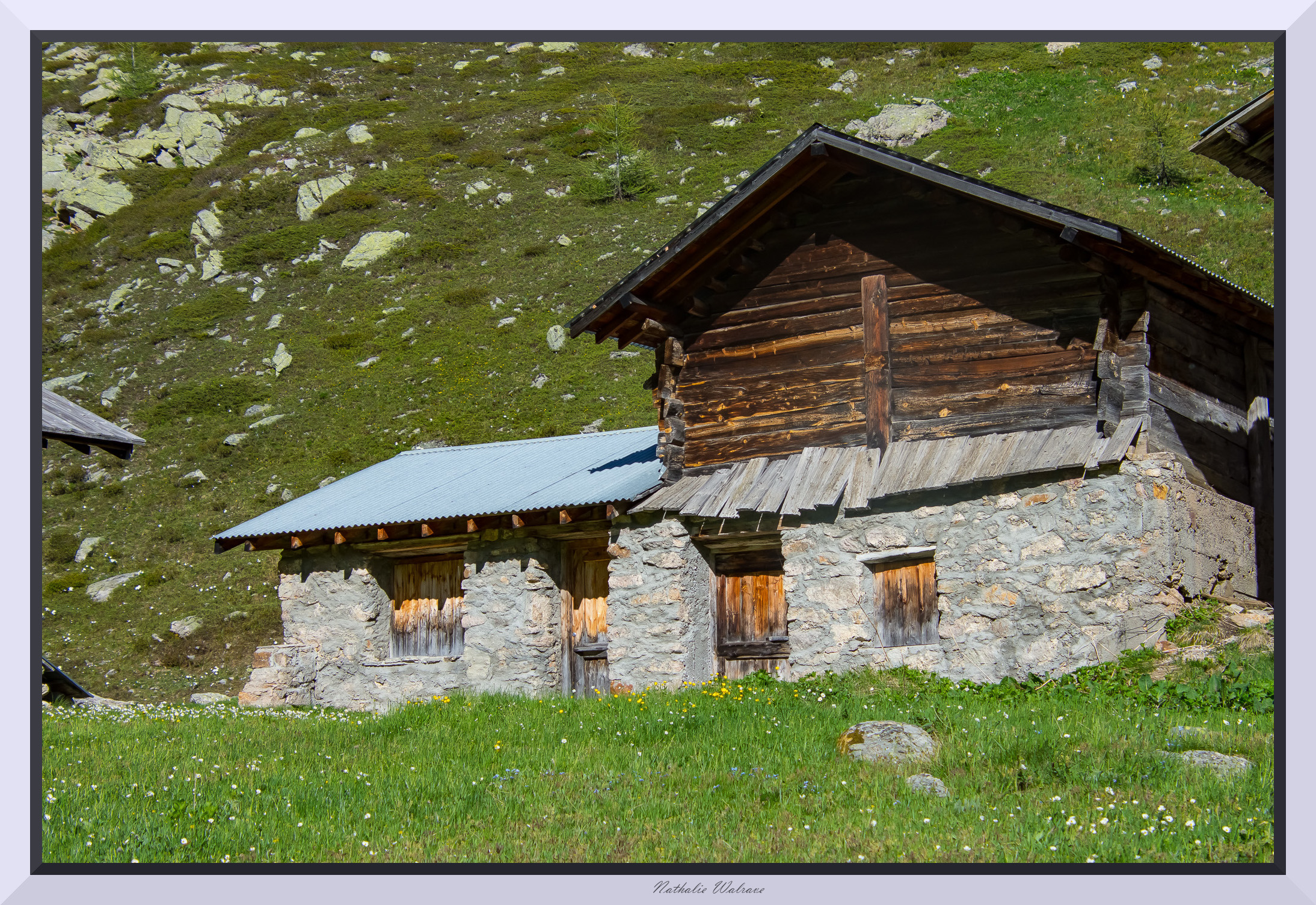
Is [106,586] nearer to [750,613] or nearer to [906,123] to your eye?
[750,613]

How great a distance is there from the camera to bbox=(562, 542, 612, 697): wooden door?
18312 millimetres

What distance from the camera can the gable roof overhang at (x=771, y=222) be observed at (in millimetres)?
13055

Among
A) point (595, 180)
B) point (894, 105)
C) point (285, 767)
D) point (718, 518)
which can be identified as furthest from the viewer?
point (595, 180)

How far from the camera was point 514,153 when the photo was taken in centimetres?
4481

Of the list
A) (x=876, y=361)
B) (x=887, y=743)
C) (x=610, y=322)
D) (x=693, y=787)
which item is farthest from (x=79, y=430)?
(x=876, y=361)

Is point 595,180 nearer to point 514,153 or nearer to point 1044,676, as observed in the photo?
point 514,153

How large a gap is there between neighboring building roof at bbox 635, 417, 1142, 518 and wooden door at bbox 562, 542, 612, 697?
3017mm

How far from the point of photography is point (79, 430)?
10.5 m

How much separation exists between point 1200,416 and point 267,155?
42729 millimetres

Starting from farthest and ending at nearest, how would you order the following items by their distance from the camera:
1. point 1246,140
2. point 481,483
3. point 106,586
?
point 106,586 < point 481,483 < point 1246,140

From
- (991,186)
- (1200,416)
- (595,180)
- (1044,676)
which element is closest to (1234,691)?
(1044,676)

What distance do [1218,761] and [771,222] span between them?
31.0 ft

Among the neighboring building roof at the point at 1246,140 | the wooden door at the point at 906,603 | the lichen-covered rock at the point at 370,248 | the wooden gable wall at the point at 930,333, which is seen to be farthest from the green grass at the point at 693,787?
the lichen-covered rock at the point at 370,248

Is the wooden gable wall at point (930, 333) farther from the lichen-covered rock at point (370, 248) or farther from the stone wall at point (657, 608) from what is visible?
the lichen-covered rock at point (370, 248)
